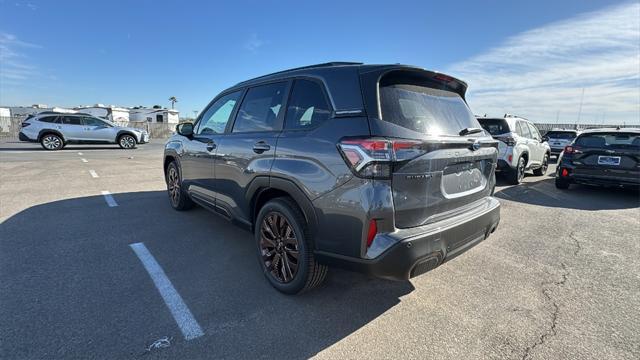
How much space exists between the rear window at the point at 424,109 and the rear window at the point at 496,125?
5.95 metres

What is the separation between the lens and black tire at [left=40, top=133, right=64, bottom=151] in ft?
52.6

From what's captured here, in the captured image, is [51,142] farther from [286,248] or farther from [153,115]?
[153,115]

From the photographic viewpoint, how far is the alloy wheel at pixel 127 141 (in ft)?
58.4

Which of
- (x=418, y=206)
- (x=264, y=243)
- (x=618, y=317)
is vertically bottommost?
(x=618, y=317)

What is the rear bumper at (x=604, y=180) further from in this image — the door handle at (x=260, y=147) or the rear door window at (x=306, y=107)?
the door handle at (x=260, y=147)

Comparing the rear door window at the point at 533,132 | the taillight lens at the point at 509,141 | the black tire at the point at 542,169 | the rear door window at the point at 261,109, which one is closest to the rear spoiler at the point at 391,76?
the rear door window at the point at 261,109

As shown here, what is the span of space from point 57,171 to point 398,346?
414 inches

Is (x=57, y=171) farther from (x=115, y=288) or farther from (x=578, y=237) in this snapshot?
Answer: (x=578, y=237)

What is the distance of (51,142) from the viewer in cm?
1617

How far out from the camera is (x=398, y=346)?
231 cm

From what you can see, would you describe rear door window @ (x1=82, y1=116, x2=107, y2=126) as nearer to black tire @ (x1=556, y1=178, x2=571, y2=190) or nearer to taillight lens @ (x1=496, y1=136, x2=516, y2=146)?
taillight lens @ (x1=496, y1=136, x2=516, y2=146)

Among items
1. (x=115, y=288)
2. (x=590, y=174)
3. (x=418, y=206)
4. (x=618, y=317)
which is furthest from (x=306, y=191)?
(x=590, y=174)

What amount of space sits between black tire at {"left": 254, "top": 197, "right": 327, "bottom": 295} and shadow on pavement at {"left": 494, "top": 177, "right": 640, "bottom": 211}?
5782mm

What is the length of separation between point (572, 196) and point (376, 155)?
746 centimetres
